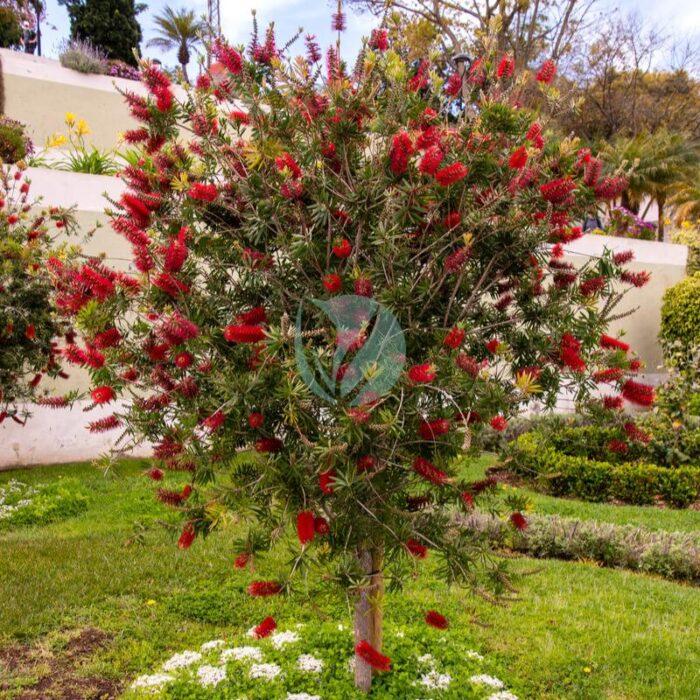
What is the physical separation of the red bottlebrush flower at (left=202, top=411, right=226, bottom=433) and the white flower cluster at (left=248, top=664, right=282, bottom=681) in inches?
64.6

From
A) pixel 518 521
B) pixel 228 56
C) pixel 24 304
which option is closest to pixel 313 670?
pixel 518 521

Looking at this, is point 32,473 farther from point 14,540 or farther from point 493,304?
point 493,304

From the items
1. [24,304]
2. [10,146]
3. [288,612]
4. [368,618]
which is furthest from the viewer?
[10,146]

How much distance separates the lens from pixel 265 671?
356 centimetres

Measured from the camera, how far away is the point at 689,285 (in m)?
12.5

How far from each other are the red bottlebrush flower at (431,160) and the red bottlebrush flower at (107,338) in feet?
3.72

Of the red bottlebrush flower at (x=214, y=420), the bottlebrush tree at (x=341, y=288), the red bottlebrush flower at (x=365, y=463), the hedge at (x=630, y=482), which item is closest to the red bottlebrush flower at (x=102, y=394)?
the bottlebrush tree at (x=341, y=288)

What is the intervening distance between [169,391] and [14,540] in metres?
4.53

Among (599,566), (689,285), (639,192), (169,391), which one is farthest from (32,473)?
(639,192)

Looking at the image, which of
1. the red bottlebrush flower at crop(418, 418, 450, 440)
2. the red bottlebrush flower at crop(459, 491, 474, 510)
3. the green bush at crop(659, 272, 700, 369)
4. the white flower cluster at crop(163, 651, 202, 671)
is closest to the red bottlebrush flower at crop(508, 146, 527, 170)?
the red bottlebrush flower at crop(418, 418, 450, 440)

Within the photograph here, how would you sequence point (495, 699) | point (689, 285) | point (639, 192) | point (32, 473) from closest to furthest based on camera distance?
point (495, 699), point (32, 473), point (689, 285), point (639, 192)

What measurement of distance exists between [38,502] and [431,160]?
6087 millimetres

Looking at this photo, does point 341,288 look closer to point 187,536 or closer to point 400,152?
point 400,152

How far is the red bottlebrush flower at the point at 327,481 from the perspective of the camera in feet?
7.40
